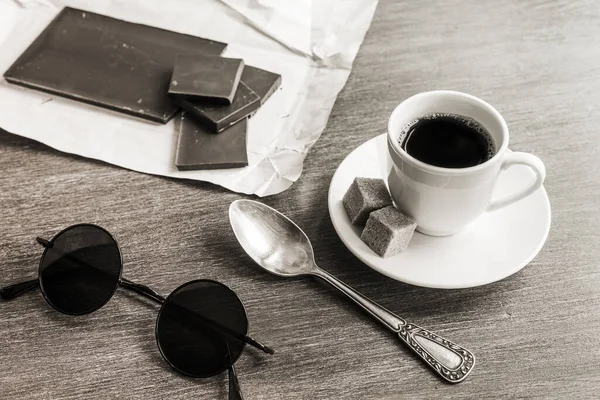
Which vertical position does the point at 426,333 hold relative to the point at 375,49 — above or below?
below

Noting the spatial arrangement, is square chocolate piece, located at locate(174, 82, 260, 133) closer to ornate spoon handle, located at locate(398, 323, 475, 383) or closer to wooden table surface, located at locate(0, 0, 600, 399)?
wooden table surface, located at locate(0, 0, 600, 399)

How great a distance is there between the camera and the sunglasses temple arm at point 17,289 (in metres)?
0.73

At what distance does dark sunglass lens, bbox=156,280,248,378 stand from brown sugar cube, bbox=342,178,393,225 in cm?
17

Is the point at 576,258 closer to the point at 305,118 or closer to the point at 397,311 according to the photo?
the point at 397,311

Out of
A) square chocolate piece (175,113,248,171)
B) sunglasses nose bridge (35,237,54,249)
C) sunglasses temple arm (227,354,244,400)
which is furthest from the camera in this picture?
square chocolate piece (175,113,248,171)

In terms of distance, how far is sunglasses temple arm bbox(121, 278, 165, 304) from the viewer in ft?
2.37

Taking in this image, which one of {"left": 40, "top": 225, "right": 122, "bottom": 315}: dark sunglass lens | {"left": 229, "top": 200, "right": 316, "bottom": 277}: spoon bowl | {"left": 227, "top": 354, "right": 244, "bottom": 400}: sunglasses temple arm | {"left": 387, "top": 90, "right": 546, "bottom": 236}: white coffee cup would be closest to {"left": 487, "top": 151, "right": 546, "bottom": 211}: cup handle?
{"left": 387, "top": 90, "right": 546, "bottom": 236}: white coffee cup

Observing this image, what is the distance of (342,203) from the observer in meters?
0.76

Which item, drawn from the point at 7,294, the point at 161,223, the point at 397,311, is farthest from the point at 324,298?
the point at 7,294

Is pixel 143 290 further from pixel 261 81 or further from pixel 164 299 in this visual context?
pixel 261 81

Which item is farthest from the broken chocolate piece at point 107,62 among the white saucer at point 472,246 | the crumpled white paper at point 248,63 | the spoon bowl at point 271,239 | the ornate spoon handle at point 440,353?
the ornate spoon handle at point 440,353

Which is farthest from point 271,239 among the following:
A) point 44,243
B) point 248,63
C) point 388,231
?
point 248,63

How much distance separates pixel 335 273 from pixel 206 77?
366 mm

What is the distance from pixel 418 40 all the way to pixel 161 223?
539 millimetres
